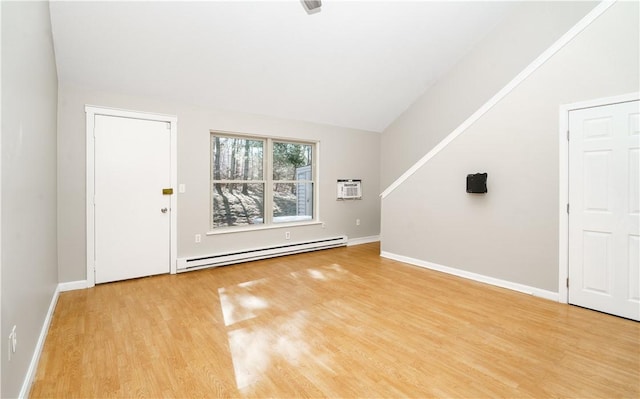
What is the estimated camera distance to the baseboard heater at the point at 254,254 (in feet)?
14.1

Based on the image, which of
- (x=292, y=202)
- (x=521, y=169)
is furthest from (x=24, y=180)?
(x=521, y=169)

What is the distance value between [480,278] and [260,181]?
363 centimetres

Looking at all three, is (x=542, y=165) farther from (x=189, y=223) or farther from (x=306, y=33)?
(x=189, y=223)

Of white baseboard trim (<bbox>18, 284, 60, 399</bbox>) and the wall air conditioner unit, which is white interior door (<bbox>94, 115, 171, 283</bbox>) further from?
the wall air conditioner unit

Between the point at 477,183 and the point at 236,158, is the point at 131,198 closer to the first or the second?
the point at 236,158

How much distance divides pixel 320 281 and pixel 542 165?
115 inches

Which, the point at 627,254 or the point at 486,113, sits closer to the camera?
the point at 627,254

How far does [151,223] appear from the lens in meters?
4.04

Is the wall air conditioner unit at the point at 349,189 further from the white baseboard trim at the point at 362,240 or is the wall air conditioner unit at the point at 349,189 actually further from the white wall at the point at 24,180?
the white wall at the point at 24,180

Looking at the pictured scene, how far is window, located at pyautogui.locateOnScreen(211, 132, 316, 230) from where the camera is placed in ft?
15.8

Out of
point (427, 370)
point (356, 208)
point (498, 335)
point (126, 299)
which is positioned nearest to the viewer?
point (427, 370)

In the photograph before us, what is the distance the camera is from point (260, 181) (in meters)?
5.23

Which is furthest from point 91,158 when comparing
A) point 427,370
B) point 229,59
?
point 427,370

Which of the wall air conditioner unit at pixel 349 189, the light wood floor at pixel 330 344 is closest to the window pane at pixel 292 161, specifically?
the wall air conditioner unit at pixel 349 189
